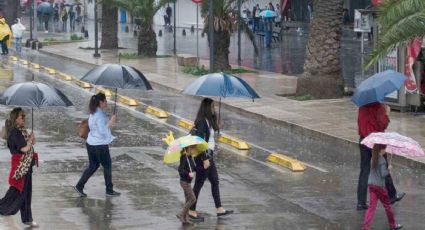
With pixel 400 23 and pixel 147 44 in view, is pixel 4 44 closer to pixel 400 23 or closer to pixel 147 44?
pixel 147 44

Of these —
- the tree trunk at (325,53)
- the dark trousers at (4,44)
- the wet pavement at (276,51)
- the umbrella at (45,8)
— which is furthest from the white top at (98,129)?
the umbrella at (45,8)

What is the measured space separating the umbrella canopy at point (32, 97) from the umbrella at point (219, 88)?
2332 millimetres

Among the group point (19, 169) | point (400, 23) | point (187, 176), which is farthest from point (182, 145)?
point (400, 23)

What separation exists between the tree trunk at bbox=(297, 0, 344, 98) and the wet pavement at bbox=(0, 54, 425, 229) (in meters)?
3.87

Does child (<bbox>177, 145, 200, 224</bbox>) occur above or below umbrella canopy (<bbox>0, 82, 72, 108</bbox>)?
below

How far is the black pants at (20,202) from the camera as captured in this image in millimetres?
12828

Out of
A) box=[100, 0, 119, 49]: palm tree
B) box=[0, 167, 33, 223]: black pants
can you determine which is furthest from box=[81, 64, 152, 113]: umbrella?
box=[100, 0, 119, 49]: palm tree

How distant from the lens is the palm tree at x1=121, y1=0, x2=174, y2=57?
133 ft

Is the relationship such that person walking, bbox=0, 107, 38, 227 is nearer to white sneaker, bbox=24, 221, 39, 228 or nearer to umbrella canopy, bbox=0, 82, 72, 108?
white sneaker, bbox=24, 221, 39, 228

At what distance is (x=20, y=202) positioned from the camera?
12.8 meters

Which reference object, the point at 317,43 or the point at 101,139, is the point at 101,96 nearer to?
the point at 101,139

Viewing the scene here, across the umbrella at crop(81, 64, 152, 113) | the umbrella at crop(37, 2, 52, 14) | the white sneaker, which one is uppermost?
the umbrella at crop(37, 2, 52, 14)

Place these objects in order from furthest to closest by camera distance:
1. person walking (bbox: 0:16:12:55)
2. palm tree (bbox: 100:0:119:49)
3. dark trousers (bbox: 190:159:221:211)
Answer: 1. palm tree (bbox: 100:0:119:49)
2. person walking (bbox: 0:16:12:55)
3. dark trousers (bbox: 190:159:221:211)

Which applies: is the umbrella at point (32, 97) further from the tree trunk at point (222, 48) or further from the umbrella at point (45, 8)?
the umbrella at point (45, 8)
